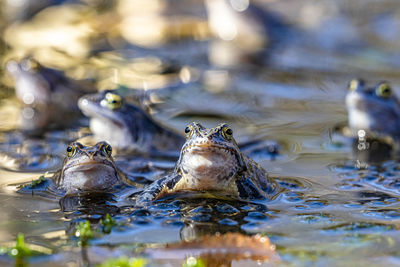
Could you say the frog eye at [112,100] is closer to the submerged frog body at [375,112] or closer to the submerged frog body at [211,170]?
the submerged frog body at [211,170]

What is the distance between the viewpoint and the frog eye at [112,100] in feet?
22.4

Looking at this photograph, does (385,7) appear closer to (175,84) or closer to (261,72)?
(261,72)

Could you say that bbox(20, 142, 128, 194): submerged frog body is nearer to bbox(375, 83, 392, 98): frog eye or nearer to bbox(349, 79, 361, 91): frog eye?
bbox(349, 79, 361, 91): frog eye

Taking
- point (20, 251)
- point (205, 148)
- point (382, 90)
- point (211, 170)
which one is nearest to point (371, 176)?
point (382, 90)

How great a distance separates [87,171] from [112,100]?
6.76 ft

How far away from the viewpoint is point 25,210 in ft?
15.4

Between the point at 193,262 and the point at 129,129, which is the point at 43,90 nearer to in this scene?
the point at 129,129

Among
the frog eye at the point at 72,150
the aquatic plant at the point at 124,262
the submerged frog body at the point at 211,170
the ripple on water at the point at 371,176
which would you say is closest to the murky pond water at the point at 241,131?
the ripple on water at the point at 371,176

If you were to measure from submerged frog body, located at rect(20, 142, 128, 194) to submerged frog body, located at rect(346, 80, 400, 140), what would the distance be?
11.4 feet

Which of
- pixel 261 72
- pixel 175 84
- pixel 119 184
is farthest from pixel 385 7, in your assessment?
pixel 119 184

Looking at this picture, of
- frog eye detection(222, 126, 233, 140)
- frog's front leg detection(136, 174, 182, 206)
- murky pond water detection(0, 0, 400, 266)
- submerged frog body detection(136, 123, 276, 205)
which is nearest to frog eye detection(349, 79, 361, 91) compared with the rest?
murky pond water detection(0, 0, 400, 266)

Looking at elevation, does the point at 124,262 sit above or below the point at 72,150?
below

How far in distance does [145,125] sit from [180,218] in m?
2.80

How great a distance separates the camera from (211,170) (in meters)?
4.56
